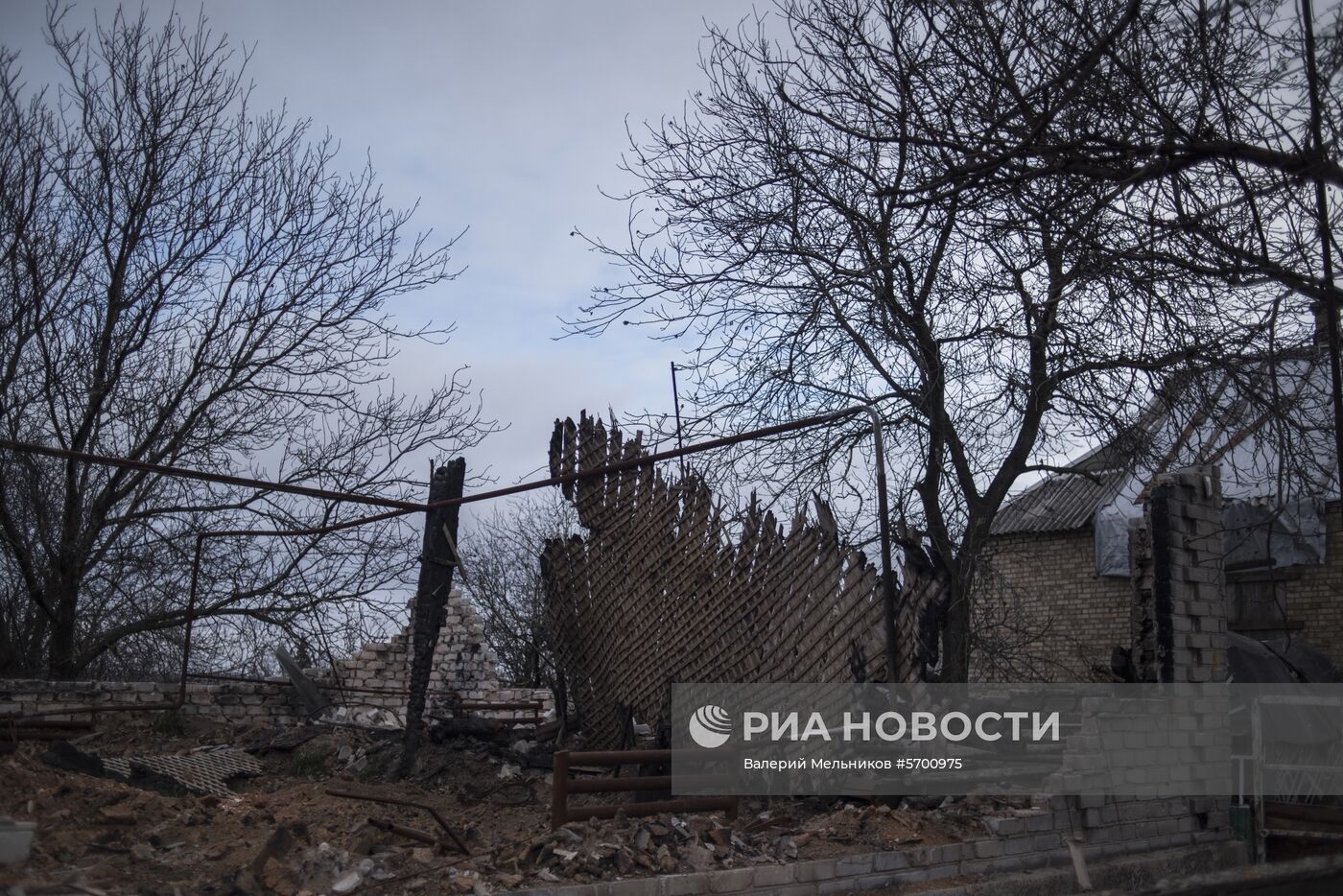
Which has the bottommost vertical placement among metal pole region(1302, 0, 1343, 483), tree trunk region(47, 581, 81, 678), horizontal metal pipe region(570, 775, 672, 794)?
horizontal metal pipe region(570, 775, 672, 794)

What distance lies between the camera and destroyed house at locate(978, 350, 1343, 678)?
804cm

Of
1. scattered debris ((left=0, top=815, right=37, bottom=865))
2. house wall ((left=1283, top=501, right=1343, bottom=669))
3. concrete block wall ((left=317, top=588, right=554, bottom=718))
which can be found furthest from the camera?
house wall ((left=1283, top=501, right=1343, bottom=669))

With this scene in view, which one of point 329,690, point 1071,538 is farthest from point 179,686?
point 1071,538

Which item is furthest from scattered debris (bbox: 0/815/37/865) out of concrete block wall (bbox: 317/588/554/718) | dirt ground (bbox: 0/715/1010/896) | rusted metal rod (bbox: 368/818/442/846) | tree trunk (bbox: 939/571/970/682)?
tree trunk (bbox: 939/571/970/682)

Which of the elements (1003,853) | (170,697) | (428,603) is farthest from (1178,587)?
(170,697)

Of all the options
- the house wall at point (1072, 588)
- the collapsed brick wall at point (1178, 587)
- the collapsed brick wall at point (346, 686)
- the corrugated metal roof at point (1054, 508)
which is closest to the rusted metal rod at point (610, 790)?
the collapsed brick wall at point (346, 686)

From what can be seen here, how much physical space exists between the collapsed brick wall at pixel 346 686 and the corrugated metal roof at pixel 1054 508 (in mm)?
10713

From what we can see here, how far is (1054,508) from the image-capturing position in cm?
1920

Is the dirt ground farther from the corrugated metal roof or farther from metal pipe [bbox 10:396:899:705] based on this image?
the corrugated metal roof

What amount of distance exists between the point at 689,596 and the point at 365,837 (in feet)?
8.19

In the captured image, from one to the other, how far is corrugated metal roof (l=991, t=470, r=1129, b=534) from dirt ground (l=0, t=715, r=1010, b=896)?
45.0ft

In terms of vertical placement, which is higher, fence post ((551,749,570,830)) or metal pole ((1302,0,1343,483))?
metal pole ((1302,0,1343,483))

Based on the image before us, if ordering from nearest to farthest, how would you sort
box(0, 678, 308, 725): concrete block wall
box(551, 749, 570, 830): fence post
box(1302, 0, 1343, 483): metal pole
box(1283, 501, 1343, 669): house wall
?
box(1302, 0, 1343, 483): metal pole, box(551, 749, 570, 830): fence post, box(0, 678, 308, 725): concrete block wall, box(1283, 501, 1343, 669): house wall

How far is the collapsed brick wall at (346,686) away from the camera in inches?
307
